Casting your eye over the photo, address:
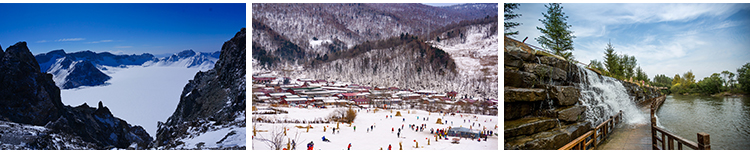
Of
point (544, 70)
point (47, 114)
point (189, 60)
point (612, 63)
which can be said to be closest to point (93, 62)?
point (47, 114)

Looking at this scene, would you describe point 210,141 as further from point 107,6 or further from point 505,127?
point 505,127

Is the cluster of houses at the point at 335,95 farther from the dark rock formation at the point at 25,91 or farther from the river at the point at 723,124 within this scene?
the river at the point at 723,124

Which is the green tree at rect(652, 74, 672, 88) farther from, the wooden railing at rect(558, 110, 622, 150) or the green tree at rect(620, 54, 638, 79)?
the wooden railing at rect(558, 110, 622, 150)

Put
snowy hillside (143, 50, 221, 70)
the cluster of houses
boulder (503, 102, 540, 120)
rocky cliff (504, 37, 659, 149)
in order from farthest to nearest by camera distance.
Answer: the cluster of houses < snowy hillside (143, 50, 221, 70) < boulder (503, 102, 540, 120) < rocky cliff (504, 37, 659, 149)

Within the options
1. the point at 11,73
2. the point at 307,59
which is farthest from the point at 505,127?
the point at 11,73

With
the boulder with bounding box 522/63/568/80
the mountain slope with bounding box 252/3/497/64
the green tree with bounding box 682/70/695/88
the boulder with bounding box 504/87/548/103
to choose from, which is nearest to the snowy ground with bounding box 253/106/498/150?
the boulder with bounding box 504/87/548/103

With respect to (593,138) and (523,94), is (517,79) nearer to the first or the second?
(523,94)
